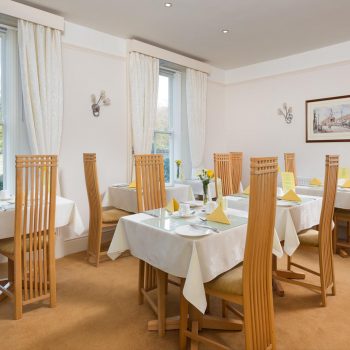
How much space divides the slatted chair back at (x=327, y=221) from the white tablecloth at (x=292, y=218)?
0.64 feet

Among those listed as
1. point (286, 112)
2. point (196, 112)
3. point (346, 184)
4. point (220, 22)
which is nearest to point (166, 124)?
point (196, 112)

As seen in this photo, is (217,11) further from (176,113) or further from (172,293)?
(172,293)

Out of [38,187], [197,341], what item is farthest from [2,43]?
[197,341]

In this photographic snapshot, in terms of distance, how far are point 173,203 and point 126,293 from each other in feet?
3.18

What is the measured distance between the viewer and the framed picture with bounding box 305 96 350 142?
4.42m

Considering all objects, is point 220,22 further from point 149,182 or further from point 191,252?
point 191,252

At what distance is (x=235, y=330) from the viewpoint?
203 cm

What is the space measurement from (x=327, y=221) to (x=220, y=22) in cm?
266

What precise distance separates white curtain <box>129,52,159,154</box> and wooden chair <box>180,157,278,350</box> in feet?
A: 9.30

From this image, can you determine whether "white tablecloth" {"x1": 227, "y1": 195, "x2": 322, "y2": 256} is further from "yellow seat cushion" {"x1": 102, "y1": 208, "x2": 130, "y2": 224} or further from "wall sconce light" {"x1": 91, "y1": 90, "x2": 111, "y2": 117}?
"wall sconce light" {"x1": 91, "y1": 90, "x2": 111, "y2": 117}

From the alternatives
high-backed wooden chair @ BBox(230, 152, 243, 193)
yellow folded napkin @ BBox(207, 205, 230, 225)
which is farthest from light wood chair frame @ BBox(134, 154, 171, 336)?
high-backed wooden chair @ BBox(230, 152, 243, 193)

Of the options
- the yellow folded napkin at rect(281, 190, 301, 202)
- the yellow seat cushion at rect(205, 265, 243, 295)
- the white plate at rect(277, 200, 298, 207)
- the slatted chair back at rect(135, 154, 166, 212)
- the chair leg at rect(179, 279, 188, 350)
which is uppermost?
the slatted chair back at rect(135, 154, 166, 212)

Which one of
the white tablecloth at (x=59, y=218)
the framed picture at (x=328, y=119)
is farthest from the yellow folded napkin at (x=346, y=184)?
the white tablecloth at (x=59, y=218)

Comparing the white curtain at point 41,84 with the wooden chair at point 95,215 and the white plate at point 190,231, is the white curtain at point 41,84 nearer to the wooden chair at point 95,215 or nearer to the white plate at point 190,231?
the wooden chair at point 95,215
